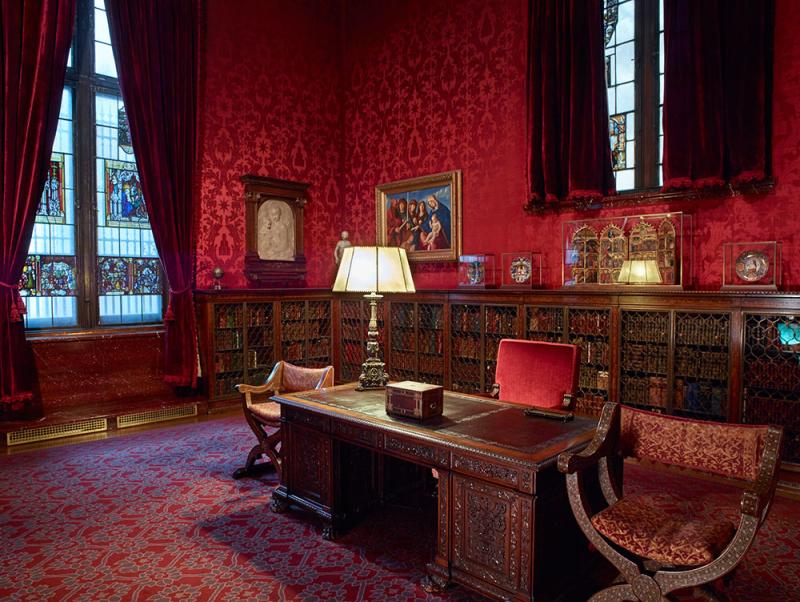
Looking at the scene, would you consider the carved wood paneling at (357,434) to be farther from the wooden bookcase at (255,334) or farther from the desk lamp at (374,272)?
the wooden bookcase at (255,334)

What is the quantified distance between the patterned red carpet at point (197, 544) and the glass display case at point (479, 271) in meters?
2.74

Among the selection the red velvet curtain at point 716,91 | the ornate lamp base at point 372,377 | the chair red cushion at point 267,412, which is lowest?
the chair red cushion at point 267,412

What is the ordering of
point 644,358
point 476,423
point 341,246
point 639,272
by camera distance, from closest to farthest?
point 476,423, point 644,358, point 639,272, point 341,246

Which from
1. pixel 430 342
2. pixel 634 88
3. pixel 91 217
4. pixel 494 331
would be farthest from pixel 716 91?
pixel 91 217

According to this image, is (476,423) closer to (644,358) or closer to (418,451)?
(418,451)

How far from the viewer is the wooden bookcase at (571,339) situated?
15.5 ft

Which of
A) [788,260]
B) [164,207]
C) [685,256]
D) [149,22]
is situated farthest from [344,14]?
[788,260]

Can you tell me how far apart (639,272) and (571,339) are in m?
0.91

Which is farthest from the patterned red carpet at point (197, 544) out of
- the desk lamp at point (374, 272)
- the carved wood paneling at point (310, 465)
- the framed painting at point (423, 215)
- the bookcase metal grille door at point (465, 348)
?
the framed painting at point (423, 215)

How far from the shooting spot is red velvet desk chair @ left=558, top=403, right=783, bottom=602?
7.61 feet

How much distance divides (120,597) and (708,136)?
5.54 metres

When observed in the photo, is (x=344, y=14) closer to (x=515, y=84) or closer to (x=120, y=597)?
(x=515, y=84)

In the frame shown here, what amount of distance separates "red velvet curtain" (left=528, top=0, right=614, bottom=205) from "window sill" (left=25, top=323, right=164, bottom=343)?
4.80 m

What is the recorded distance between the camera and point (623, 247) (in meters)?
5.72
